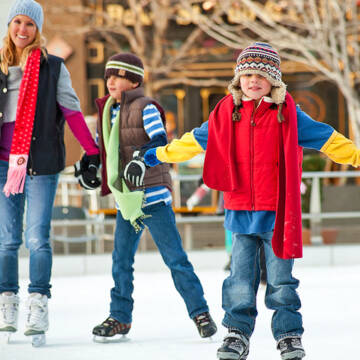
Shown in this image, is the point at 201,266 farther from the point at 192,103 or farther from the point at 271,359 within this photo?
the point at 192,103

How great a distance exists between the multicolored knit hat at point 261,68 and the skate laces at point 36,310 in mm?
1329

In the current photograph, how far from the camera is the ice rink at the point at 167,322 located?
3.68 metres

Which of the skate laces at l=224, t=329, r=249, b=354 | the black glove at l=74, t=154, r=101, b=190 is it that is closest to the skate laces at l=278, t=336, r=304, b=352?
the skate laces at l=224, t=329, r=249, b=354

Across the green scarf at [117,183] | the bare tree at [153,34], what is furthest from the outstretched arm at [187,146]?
the bare tree at [153,34]

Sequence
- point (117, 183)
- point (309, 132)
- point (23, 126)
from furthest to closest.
Answer: point (117, 183) → point (23, 126) → point (309, 132)

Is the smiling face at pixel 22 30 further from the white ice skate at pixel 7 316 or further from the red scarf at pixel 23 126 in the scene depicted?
the white ice skate at pixel 7 316

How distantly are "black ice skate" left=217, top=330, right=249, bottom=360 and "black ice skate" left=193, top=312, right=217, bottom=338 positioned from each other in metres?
0.57

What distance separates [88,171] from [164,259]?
22.6 inches

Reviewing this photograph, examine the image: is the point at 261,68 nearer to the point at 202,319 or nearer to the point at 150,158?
the point at 150,158

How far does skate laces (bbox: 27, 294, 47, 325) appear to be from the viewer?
3814mm

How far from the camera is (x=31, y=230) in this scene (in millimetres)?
3906

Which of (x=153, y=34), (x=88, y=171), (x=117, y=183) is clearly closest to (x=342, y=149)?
(x=117, y=183)

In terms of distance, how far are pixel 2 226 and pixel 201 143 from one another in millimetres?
1149

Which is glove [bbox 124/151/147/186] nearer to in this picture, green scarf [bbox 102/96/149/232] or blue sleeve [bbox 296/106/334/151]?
green scarf [bbox 102/96/149/232]
